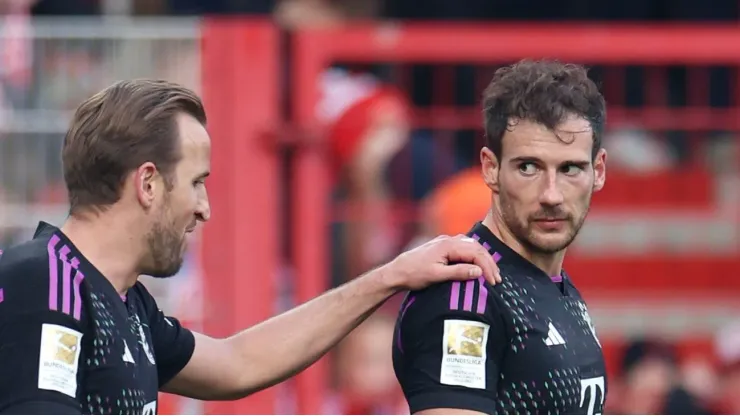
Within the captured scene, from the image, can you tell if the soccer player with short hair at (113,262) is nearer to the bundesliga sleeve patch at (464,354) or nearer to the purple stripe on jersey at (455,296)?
the purple stripe on jersey at (455,296)

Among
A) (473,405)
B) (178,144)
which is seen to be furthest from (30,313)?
(473,405)

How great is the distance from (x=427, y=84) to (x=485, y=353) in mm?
3601

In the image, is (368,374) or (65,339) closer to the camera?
(65,339)

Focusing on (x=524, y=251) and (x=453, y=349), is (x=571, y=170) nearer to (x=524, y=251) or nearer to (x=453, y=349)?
(x=524, y=251)

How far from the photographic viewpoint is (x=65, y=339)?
127 inches

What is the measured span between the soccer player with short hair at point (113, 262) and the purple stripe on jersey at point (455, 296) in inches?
1.0

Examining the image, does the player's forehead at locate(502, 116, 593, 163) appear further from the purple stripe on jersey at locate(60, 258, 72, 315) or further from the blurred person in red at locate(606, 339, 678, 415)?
the blurred person in red at locate(606, 339, 678, 415)

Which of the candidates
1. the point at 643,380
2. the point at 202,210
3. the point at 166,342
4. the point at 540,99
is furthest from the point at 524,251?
the point at 643,380

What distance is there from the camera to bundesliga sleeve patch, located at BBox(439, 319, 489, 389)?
3422 millimetres

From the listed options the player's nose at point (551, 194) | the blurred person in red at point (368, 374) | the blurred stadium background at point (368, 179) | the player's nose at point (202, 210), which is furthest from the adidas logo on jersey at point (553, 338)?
the blurred person in red at point (368, 374)

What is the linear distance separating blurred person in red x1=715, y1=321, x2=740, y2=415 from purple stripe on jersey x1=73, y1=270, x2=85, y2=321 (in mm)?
3685

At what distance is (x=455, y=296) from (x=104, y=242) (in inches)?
31.1

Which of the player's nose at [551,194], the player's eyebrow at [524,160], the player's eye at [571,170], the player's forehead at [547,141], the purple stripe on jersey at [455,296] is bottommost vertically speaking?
the purple stripe on jersey at [455,296]

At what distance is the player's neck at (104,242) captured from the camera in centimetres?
343
